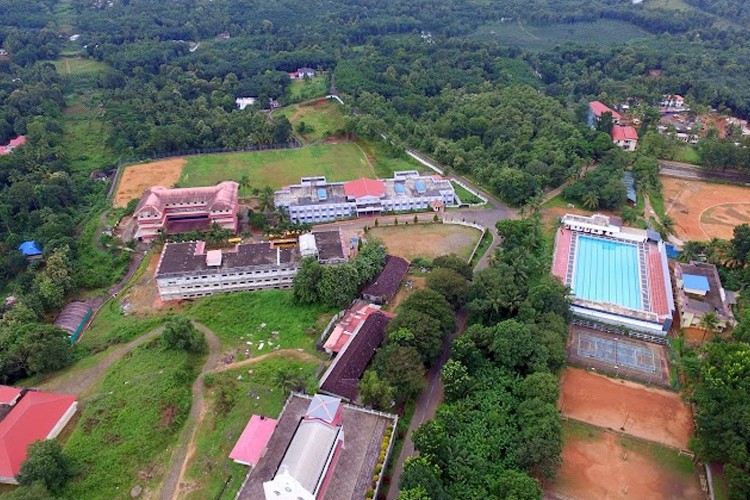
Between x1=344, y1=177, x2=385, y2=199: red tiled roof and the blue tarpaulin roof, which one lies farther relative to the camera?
x1=344, y1=177, x2=385, y2=199: red tiled roof

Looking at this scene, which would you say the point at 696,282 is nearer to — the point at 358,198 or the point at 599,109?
the point at 358,198

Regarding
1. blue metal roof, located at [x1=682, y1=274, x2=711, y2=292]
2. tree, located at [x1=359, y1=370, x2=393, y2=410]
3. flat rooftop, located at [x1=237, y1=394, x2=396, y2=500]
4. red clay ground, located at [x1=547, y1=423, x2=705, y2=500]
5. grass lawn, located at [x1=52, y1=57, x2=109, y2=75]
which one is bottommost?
grass lawn, located at [x1=52, y1=57, x2=109, y2=75]

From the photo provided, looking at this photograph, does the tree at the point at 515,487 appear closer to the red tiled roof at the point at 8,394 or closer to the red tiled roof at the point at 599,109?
the red tiled roof at the point at 8,394

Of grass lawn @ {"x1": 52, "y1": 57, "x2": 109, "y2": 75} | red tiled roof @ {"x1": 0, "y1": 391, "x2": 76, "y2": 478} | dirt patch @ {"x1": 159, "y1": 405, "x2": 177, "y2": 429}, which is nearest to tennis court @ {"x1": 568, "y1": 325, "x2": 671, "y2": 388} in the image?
dirt patch @ {"x1": 159, "y1": 405, "x2": 177, "y2": 429}

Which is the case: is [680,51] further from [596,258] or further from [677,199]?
[596,258]

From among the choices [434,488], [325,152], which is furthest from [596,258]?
[325,152]

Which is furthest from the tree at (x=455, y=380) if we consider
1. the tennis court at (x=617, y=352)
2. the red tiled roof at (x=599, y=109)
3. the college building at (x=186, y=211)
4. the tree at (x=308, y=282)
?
the red tiled roof at (x=599, y=109)

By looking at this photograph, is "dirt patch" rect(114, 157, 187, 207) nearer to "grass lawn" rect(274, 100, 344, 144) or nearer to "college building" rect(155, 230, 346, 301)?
"grass lawn" rect(274, 100, 344, 144)
